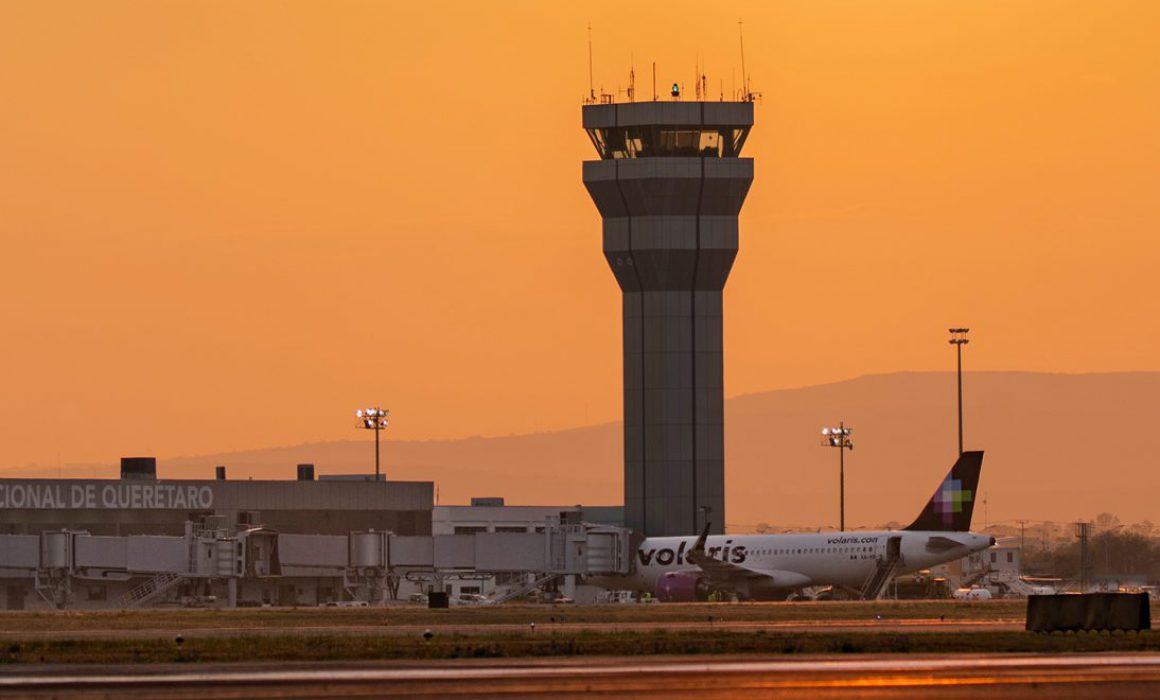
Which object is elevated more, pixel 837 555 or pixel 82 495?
pixel 82 495

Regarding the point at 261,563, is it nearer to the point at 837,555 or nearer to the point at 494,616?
the point at 837,555

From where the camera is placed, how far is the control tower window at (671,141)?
176500 millimetres

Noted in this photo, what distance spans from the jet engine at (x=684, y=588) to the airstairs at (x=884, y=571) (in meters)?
9.85

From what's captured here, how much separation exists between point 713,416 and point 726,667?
4993 inches

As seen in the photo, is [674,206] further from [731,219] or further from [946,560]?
[946,560]

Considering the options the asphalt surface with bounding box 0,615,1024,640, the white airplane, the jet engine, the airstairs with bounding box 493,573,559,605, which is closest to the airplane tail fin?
the white airplane

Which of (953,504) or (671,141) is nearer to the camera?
(953,504)

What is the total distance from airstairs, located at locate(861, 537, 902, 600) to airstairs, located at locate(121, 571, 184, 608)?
39145 millimetres

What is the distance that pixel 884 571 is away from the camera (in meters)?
123

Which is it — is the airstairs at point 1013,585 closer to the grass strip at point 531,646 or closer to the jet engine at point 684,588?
the jet engine at point 684,588

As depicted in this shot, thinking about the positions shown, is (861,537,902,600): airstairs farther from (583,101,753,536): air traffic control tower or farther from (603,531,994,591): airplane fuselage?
(583,101,753,536): air traffic control tower

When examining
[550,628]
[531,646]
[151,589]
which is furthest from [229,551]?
[531,646]

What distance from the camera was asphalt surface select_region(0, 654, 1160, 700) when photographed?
4681 cm

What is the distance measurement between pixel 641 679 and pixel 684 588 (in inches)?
3148
